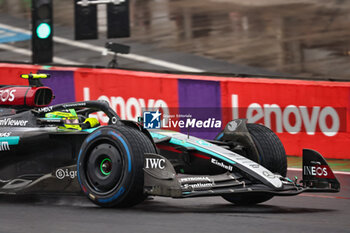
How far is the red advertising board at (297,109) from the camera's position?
11992mm

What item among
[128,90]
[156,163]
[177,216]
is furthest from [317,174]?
[128,90]

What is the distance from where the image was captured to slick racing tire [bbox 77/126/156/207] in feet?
22.1

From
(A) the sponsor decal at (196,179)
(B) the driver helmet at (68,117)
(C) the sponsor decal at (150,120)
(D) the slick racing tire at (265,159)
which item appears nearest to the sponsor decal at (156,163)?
(A) the sponsor decal at (196,179)

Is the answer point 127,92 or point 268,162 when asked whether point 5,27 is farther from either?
point 268,162

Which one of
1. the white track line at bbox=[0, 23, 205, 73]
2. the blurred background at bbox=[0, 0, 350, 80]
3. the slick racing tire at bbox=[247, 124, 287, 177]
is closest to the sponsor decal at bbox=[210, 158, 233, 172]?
the slick racing tire at bbox=[247, 124, 287, 177]

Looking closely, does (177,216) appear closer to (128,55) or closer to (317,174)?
(317,174)

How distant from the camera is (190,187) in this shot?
22.0 feet

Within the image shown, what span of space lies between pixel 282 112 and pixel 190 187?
5927mm

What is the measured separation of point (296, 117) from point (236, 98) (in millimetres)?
1157

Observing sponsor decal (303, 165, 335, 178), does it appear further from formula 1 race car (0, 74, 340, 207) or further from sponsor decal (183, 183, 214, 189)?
sponsor decal (183, 183, 214, 189)

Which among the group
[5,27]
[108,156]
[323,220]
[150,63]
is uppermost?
[5,27]

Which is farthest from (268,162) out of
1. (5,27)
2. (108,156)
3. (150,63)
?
(5,27)

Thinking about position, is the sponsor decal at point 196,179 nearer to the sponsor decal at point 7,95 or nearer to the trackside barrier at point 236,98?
the sponsor decal at point 7,95

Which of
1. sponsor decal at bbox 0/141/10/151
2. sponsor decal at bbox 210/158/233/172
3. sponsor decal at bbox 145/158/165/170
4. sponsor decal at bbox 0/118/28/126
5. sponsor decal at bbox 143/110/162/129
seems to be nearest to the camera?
sponsor decal at bbox 145/158/165/170
